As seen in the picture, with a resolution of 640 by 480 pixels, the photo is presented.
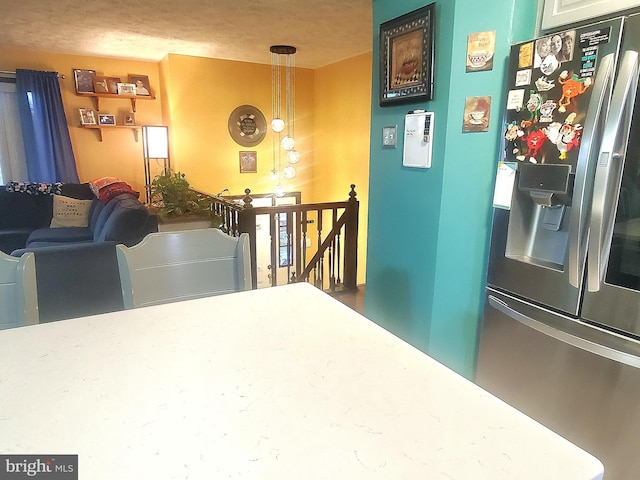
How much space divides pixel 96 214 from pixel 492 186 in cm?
383

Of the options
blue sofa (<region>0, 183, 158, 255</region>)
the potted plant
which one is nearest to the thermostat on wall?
the potted plant

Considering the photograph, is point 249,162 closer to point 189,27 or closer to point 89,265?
point 189,27

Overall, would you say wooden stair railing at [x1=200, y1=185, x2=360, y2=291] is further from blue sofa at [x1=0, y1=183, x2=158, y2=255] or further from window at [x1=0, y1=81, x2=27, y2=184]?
window at [x1=0, y1=81, x2=27, y2=184]

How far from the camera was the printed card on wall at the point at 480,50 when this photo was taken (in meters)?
1.69

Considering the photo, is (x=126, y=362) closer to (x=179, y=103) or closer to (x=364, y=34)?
(x=364, y=34)

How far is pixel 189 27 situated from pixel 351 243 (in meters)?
2.33

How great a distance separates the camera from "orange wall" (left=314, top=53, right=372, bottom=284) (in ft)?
15.1

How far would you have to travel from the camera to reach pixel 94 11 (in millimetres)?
3115

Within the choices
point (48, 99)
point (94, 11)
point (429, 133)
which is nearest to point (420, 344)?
point (429, 133)

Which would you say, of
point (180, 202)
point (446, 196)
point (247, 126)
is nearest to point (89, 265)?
point (180, 202)

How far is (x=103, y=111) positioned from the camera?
500 centimetres

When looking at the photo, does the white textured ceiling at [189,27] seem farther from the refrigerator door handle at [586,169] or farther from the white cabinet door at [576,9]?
the refrigerator door handle at [586,169]

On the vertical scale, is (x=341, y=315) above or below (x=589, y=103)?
below

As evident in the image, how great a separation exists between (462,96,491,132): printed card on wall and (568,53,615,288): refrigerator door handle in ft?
1.57
